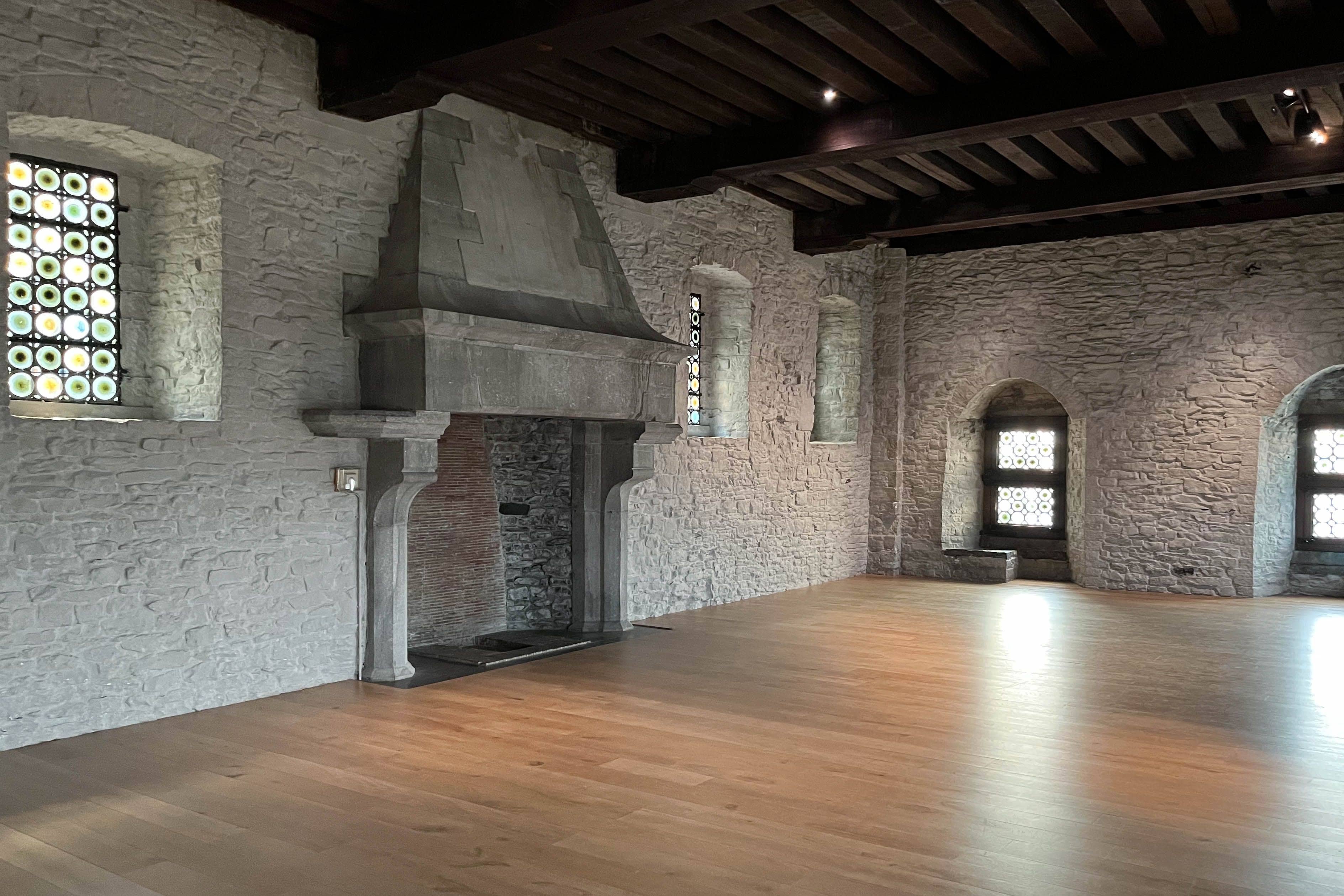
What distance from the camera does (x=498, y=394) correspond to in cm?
604

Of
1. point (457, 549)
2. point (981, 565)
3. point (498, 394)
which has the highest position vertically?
point (498, 394)

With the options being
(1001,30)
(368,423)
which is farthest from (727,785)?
(1001,30)

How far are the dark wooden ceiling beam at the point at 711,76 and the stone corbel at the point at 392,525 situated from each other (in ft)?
7.55

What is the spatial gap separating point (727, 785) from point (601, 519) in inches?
141

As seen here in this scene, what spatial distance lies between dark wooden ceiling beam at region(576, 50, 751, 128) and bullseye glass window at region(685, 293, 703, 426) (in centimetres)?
A: 218

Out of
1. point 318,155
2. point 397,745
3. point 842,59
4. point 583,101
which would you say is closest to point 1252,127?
point 842,59

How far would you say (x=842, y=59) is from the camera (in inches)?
241

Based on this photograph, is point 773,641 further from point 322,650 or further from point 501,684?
point 322,650

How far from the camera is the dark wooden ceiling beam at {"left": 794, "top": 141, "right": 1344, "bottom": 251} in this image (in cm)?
746

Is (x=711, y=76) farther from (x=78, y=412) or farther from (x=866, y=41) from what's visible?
(x=78, y=412)

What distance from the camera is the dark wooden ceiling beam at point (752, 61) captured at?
5.67 metres

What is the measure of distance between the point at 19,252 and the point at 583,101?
3.32 meters

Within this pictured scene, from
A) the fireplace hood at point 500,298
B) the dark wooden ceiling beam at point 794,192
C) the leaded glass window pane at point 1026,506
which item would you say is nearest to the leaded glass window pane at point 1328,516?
the leaded glass window pane at point 1026,506

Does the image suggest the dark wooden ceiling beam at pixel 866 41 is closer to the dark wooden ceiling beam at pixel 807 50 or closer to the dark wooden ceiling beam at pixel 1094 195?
the dark wooden ceiling beam at pixel 807 50
